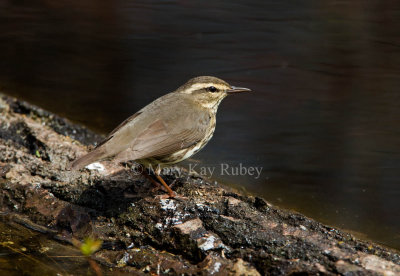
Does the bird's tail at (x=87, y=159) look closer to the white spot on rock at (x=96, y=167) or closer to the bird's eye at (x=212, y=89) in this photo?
the white spot on rock at (x=96, y=167)

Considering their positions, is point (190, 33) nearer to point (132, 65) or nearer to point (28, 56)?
point (132, 65)

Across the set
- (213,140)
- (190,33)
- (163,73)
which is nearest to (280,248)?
(213,140)

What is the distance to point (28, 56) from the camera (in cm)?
1197

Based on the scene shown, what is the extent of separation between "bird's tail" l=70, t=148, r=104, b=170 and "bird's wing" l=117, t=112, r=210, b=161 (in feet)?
0.56

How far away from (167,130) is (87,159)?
0.98 m

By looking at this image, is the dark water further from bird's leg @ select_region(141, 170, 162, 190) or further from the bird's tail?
the bird's tail

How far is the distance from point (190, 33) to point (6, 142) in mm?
6738

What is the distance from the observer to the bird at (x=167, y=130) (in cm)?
482

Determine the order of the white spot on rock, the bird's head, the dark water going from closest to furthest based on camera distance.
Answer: the white spot on rock
the bird's head
the dark water

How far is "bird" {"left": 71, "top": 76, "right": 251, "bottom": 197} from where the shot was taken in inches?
190

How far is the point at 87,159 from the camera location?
4.52 m

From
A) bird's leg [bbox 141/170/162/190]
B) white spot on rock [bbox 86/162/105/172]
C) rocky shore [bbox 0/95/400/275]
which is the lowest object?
rocky shore [bbox 0/95/400/275]

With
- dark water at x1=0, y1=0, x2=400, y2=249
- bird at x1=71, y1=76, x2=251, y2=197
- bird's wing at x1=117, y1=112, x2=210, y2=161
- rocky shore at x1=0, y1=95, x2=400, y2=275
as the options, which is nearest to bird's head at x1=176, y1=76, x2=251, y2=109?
bird at x1=71, y1=76, x2=251, y2=197

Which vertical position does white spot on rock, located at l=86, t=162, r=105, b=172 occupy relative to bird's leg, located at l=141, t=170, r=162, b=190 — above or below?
above
